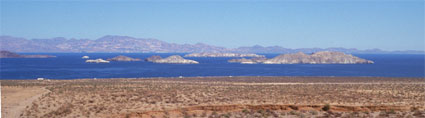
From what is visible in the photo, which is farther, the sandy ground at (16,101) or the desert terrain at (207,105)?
the desert terrain at (207,105)

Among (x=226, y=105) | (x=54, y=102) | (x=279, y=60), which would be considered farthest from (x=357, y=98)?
(x=279, y=60)

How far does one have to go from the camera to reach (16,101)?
31312 mm


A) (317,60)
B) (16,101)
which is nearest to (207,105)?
(16,101)

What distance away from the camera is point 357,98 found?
33.9m

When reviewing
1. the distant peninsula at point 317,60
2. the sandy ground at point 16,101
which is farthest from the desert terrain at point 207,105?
the distant peninsula at point 317,60

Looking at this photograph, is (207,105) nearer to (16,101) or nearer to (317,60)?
(16,101)

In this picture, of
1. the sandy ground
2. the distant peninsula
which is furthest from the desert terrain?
the distant peninsula

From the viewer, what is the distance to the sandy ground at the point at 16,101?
86.9ft

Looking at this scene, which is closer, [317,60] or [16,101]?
[16,101]

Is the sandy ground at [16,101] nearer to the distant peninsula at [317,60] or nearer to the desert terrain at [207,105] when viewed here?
the desert terrain at [207,105]

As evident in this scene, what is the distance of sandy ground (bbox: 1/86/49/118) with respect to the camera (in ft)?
86.9

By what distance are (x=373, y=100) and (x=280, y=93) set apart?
25.3ft

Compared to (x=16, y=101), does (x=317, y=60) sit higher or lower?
higher

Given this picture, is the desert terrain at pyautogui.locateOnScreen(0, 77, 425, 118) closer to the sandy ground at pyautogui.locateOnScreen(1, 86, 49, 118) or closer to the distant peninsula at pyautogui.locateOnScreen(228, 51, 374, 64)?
the sandy ground at pyautogui.locateOnScreen(1, 86, 49, 118)
